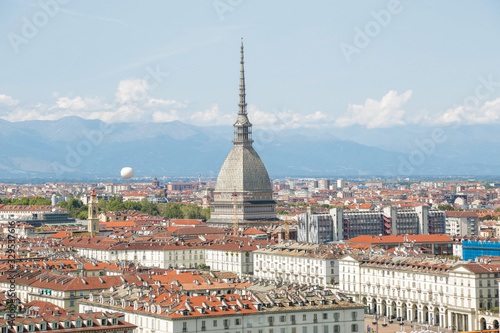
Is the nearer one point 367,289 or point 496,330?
point 496,330

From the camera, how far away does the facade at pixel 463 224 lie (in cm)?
15500

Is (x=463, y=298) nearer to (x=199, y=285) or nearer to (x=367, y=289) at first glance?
(x=367, y=289)

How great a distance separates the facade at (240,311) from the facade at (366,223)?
240 feet

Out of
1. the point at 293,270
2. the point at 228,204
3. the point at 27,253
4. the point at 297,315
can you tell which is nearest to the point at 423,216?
the point at 228,204

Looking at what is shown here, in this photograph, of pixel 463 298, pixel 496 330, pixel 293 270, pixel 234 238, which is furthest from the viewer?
pixel 234 238

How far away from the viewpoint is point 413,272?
264 feet

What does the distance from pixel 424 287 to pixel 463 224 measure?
79697 mm

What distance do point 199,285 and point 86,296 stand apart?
25.9 feet

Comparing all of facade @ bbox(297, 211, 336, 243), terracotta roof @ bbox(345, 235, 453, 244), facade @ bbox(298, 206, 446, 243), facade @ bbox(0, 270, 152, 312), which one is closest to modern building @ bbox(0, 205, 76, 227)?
facade @ bbox(297, 211, 336, 243)

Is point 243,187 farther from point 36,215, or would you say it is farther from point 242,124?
point 36,215

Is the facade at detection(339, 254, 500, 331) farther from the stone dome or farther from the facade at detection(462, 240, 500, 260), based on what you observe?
the stone dome

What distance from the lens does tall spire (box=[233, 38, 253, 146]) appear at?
164375mm

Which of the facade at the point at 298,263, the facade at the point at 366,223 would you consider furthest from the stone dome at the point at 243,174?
the facade at the point at 298,263

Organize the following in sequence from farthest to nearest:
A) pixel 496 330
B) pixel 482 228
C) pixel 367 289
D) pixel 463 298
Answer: pixel 482 228, pixel 367 289, pixel 463 298, pixel 496 330
